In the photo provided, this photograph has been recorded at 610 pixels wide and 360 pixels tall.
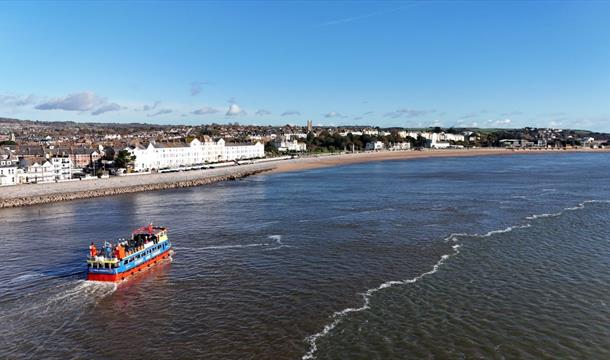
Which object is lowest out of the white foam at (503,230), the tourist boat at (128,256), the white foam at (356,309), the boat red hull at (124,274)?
the white foam at (356,309)

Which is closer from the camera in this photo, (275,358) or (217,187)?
(275,358)

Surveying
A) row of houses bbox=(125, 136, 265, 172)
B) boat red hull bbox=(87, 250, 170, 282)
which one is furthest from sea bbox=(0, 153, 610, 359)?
row of houses bbox=(125, 136, 265, 172)

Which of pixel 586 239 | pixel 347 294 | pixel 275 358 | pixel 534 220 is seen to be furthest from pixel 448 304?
pixel 534 220

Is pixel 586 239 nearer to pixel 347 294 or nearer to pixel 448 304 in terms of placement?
pixel 448 304

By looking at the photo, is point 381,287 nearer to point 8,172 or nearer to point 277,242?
point 277,242

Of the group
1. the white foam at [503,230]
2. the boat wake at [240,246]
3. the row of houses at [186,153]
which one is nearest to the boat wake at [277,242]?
the boat wake at [240,246]

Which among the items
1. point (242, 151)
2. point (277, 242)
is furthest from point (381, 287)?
point (242, 151)

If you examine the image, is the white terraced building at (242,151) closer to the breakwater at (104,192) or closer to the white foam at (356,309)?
the breakwater at (104,192)
